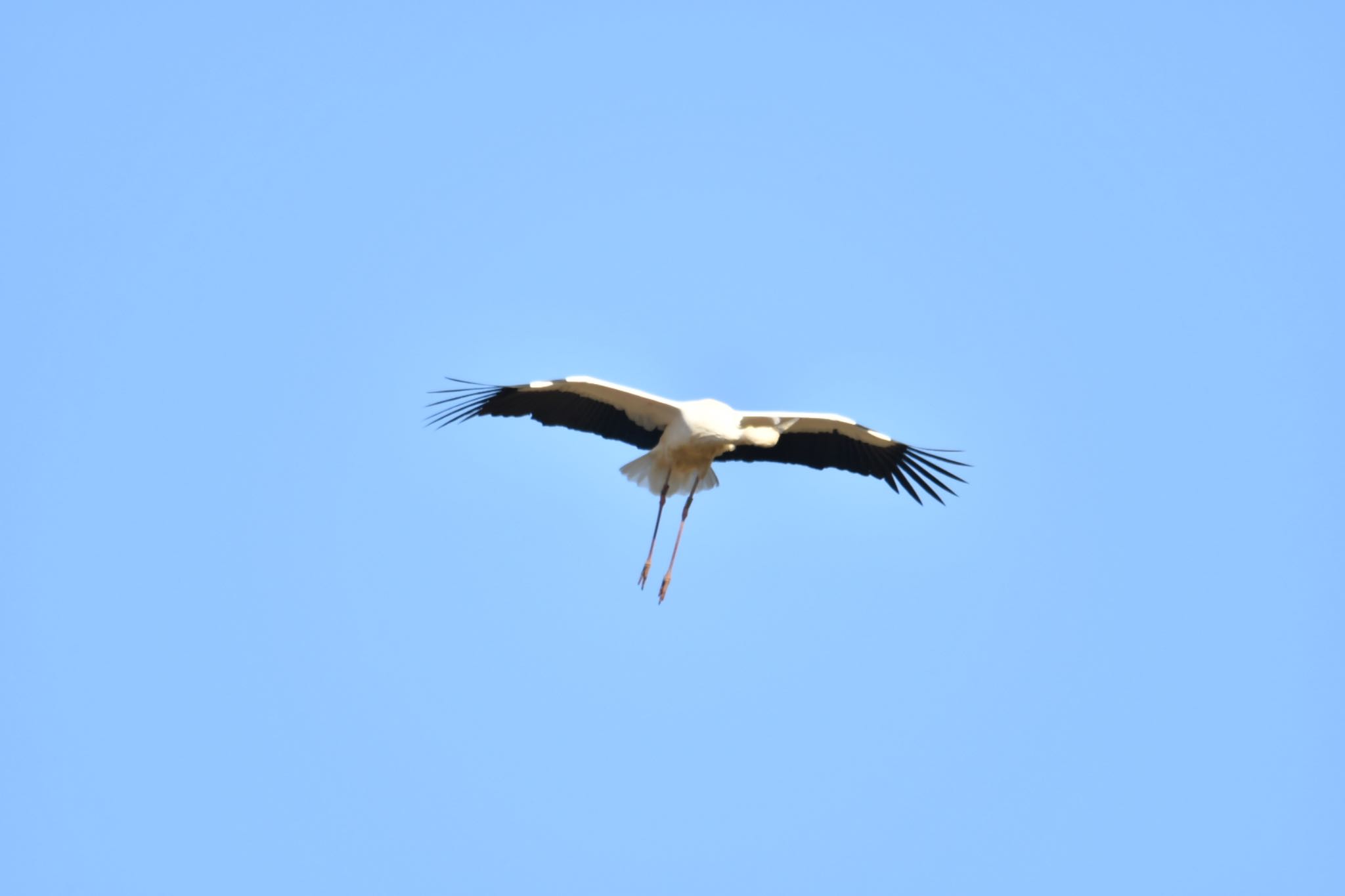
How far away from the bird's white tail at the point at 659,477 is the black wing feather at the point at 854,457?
250mm

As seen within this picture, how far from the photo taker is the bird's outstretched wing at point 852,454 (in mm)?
14625

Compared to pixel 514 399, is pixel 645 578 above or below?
below

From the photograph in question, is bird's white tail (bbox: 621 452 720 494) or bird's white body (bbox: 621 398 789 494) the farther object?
bird's white tail (bbox: 621 452 720 494)

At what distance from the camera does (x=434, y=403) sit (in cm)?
1383

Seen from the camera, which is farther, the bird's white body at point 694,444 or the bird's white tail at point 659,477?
the bird's white tail at point 659,477

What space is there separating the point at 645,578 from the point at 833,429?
184 cm

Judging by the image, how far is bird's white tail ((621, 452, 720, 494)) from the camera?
1448 centimetres

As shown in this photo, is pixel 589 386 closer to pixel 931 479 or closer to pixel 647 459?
pixel 647 459

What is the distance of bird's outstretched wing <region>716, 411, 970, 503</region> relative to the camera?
14.6 metres

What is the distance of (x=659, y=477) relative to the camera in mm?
14562

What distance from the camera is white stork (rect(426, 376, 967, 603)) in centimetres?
1388

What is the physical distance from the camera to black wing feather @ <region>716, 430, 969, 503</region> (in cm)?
1475

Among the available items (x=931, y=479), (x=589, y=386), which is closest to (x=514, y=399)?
(x=589, y=386)

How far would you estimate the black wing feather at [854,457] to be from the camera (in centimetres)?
1475
